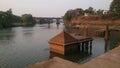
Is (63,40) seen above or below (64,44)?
above

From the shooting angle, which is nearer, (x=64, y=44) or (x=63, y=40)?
(x=64, y=44)

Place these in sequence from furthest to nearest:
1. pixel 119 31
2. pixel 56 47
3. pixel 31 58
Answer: pixel 119 31 → pixel 56 47 → pixel 31 58

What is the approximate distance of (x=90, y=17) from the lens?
99938mm

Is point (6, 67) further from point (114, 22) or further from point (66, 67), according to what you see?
point (114, 22)

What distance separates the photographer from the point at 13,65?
19.5 meters

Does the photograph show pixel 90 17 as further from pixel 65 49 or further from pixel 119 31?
pixel 65 49

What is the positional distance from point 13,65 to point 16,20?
12367 centimetres

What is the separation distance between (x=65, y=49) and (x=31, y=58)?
18.6 ft

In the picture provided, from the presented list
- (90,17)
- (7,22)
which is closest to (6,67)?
(90,17)

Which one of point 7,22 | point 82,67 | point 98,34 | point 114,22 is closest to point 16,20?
point 7,22

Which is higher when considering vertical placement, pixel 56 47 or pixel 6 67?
pixel 56 47

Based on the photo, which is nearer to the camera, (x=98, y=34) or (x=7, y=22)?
(x=98, y=34)

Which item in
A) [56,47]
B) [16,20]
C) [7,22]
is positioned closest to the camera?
[56,47]

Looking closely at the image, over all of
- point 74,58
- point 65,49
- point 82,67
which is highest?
point 82,67
